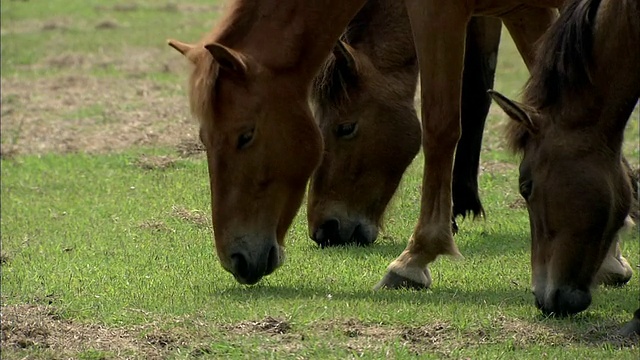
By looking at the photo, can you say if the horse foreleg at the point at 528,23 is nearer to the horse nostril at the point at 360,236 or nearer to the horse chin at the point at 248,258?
the horse nostril at the point at 360,236

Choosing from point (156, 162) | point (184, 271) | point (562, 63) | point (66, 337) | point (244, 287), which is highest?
point (562, 63)

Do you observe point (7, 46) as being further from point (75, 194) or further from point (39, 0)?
point (75, 194)

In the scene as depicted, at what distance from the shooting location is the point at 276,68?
725cm

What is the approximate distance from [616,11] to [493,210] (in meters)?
3.75

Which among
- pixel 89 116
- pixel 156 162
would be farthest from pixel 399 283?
pixel 89 116

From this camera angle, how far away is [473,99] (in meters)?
9.60

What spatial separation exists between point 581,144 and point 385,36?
109 inches

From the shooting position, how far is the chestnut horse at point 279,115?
710cm

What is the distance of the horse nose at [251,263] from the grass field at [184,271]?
12 cm

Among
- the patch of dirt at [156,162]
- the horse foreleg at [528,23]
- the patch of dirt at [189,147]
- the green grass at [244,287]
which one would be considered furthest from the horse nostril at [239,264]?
the patch of dirt at [189,147]

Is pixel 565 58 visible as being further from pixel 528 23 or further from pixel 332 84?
pixel 332 84

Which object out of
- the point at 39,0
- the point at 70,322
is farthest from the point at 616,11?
the point at 39,0

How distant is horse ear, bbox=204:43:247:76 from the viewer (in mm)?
6867

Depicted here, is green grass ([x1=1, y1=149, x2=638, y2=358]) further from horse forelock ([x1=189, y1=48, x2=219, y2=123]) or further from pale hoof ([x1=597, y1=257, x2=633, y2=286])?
horse forelock ([x1=189, y1=48, x2=219, y2=123])
